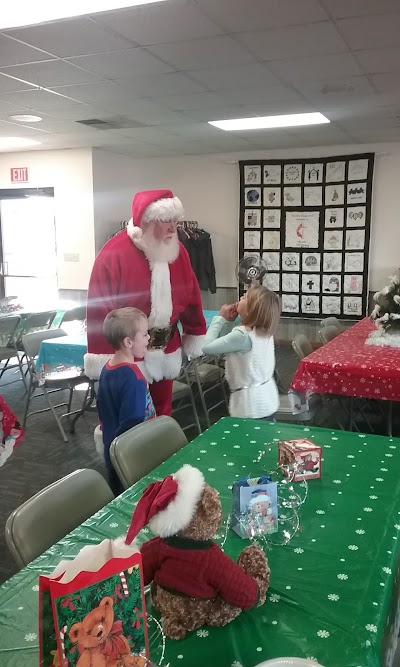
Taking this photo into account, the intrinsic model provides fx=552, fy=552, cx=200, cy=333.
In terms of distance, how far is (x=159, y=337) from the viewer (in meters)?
2.88

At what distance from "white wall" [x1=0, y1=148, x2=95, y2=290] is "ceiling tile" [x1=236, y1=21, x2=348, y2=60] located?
430 centimetres

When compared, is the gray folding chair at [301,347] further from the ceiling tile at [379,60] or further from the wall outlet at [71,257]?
the wall outlet at [71,257]

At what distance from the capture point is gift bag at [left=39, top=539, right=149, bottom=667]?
822mm

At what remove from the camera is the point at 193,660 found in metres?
1.01

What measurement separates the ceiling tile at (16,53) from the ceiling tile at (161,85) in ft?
2.15

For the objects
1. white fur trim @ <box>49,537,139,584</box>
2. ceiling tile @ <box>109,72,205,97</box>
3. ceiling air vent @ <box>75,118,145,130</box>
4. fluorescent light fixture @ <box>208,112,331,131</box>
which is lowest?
white fur trim @ <box>49,537,139,584</box>

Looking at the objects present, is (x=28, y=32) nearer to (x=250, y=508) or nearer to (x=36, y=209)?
(x=250, y=508)

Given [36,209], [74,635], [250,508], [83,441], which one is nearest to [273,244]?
[36,209]

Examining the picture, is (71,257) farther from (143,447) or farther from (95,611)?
(95,611)

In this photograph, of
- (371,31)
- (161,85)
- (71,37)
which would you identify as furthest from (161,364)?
(161,85)

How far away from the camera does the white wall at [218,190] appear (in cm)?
708

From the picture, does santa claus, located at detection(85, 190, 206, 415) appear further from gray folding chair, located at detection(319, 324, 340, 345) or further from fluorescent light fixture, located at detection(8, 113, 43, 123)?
fluorescent light fixture, located at detection(8, 113, 43, 123)

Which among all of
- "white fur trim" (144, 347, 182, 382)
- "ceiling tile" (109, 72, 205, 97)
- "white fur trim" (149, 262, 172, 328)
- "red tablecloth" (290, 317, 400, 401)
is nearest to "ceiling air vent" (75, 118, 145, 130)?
"ceiling tile" (109, 72, 205, 97)

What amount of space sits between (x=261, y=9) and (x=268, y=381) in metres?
1.88
